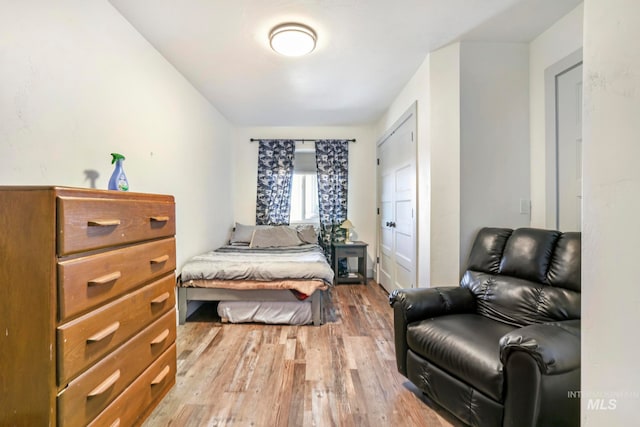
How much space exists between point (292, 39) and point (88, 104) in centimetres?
138

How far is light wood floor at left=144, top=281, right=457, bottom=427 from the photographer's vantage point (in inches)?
57.2

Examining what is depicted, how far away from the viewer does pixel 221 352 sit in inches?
83.9

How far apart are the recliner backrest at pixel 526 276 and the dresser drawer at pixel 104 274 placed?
202 centimetres

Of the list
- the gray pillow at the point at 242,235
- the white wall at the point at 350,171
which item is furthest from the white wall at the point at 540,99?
the gray pillow at the point at 242,235

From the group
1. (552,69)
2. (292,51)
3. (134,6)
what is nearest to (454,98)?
(552,69)

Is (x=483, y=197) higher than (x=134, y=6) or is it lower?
lower

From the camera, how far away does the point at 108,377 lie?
111cm

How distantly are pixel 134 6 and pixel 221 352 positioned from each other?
Answer: 8.18 ft

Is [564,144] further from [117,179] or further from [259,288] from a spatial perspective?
[117,179]

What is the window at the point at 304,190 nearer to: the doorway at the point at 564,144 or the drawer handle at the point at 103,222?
the doorway at the point at 564,144

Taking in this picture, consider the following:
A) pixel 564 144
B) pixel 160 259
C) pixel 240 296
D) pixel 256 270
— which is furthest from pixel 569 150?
pixel 240 296

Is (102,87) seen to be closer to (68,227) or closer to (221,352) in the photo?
(68,227)

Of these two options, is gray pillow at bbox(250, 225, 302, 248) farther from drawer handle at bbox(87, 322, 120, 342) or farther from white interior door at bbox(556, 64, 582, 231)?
white interior door at bbox(556, 64, 582, 231)

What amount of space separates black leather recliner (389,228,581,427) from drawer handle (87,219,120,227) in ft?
5.14
